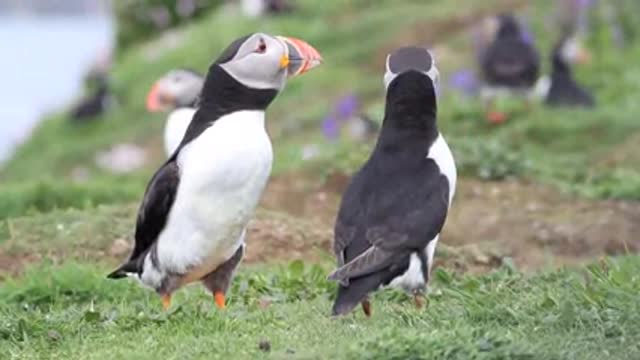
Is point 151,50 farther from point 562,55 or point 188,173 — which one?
point 188,173

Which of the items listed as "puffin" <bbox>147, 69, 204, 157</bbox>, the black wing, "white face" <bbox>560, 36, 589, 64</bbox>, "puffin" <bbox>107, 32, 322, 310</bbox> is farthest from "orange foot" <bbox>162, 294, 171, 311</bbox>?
"white face" <bbox>560, 36, 589, 64</bbox>

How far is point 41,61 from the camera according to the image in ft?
91.2

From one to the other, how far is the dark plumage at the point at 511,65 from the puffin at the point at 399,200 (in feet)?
25.3

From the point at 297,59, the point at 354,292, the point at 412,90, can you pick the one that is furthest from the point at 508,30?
the point at 354,292

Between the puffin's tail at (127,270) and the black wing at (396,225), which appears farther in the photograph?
the puffin's tail at (127,270)

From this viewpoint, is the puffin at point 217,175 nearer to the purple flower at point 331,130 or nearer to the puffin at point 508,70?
the purple flower at point 331,130

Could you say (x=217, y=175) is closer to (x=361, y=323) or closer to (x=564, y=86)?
(x=361, y=323)

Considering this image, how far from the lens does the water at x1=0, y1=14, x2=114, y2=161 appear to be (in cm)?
2523

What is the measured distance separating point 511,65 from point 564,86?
609 millimetres

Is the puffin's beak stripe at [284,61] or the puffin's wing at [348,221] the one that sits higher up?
the puffin's beak stripe at [284,61]

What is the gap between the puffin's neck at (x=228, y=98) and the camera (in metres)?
7.30

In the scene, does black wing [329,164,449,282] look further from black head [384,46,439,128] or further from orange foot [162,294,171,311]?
orange foot [162,294,171,311]

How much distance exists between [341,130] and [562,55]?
2100mm

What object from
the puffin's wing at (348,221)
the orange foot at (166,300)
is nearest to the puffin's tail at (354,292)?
the puffin's wing at (348,221)
